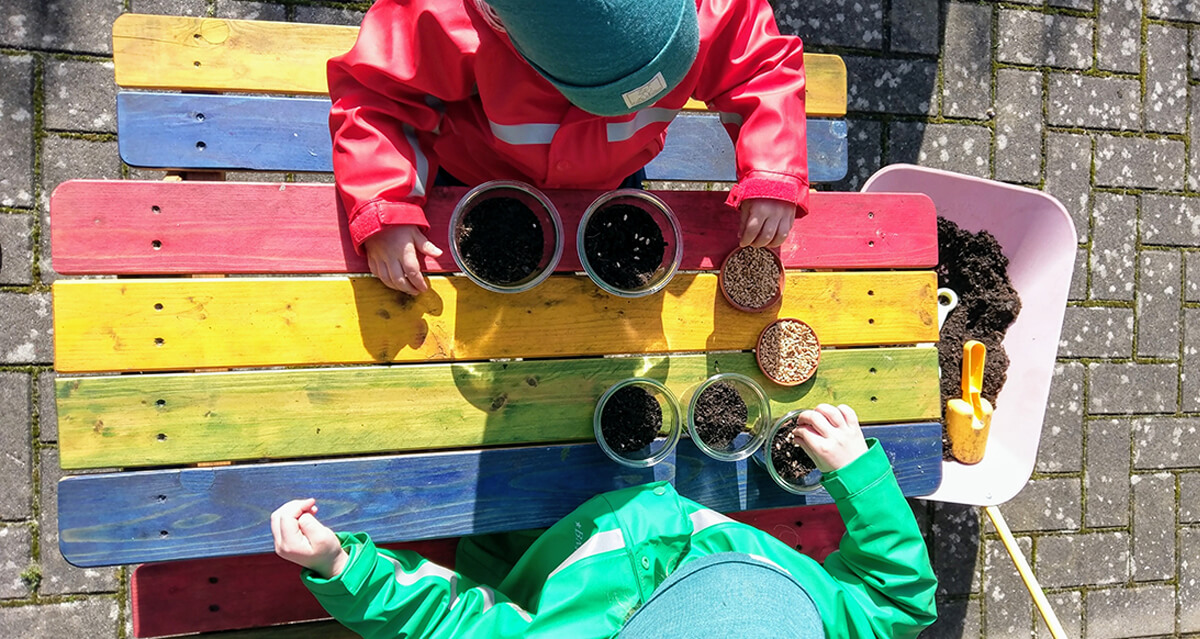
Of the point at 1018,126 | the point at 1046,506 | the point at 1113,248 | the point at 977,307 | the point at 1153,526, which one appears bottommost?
the point at 1153,526

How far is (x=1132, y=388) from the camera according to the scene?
10.5ft

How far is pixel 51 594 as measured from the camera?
8.38 feet

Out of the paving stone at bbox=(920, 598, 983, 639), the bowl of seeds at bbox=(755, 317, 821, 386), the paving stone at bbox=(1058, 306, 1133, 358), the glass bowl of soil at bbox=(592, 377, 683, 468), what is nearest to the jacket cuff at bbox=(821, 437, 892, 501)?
the bowl of seeds at bbox=(755, 317, 821, 386)

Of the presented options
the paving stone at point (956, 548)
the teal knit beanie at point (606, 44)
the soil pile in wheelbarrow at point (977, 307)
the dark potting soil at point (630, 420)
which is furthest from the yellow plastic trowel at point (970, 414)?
the teal knit beanie at point (606, 44)

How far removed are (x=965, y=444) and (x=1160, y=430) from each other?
1538 mm

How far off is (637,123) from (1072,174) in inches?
95.6

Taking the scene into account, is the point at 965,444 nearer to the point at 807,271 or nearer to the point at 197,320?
the point at 807,271

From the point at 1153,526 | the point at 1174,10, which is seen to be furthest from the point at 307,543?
the point at 1174,10

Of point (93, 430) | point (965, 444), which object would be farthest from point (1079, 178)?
point (93, 430)

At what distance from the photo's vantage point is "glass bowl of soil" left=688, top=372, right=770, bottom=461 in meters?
1.95

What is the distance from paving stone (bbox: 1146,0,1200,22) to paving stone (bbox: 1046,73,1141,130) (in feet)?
1.13

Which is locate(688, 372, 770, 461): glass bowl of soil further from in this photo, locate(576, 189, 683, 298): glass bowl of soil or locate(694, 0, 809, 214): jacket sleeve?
locate(694, 0, 809, 214): jacket sleeve

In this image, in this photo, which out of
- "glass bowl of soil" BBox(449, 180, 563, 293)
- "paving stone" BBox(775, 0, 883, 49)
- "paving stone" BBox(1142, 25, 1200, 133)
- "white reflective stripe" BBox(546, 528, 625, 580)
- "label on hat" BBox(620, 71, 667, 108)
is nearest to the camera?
"label on hat" BBox(620, 71, 667, 108)

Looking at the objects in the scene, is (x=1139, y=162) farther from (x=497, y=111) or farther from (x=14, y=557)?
(x=14, y=557)
